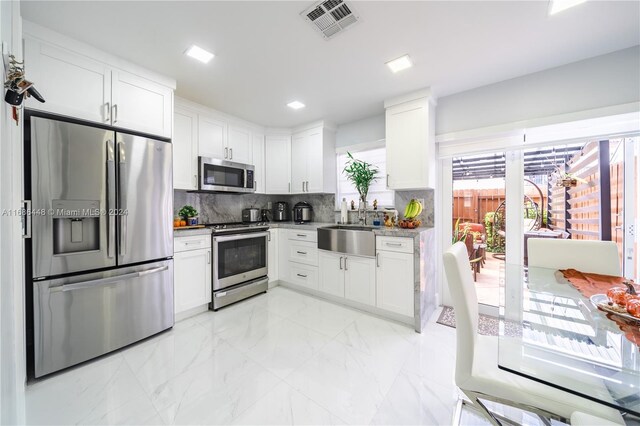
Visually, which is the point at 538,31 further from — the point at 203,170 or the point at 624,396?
the point at 203,170

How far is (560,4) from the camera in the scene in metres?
1.52

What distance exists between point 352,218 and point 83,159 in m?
2.91

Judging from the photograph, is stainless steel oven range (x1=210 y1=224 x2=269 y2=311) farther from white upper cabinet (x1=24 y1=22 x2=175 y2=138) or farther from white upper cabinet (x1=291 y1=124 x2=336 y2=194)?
white upper cabinet (x1=24 y1=22 x2=175 y2=138)

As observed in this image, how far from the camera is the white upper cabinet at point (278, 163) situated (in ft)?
12.6

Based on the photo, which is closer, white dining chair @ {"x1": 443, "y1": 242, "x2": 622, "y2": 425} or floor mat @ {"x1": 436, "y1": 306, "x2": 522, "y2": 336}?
white dining chair @ {"x1": 443, "y1": 242, "x2": 622, "y2": 425}

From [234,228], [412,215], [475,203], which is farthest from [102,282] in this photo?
[475,203]

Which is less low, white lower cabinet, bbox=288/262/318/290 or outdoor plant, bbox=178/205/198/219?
outdoor plant, bbox=178/205/198/219

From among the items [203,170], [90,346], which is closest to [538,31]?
[203,170]

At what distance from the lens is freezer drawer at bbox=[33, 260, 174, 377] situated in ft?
5.42

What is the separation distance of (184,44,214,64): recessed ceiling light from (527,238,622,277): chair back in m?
3.10

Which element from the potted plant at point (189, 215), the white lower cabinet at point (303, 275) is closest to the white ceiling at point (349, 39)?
the potted plant at point (189, 215)

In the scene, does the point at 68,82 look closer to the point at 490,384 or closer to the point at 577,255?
the point at 490,384

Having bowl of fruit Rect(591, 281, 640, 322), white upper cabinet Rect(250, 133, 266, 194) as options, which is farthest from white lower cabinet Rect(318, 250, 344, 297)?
bowl of fruit Rect(591, 281, 640, 322)

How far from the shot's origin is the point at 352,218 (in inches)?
139
